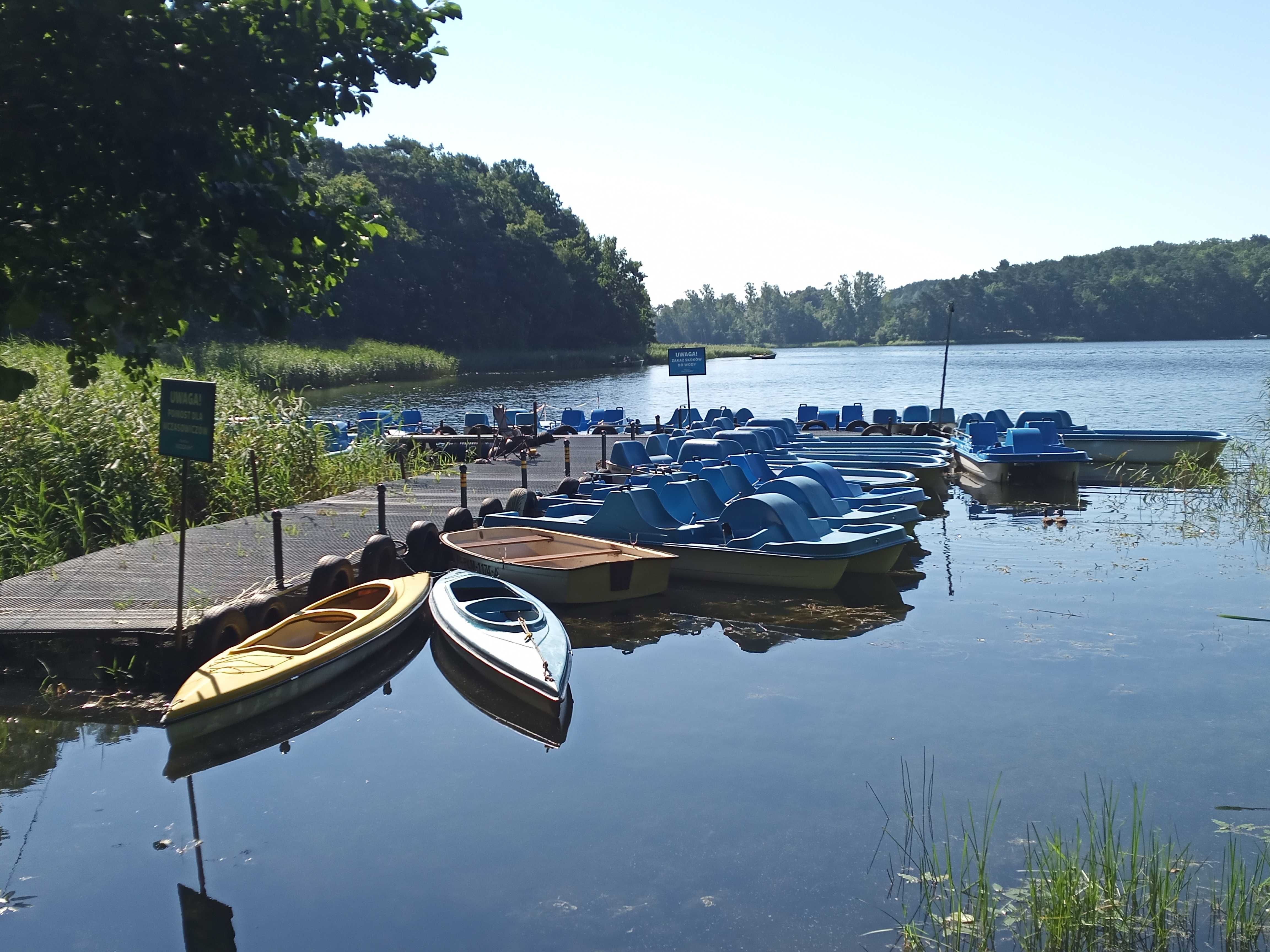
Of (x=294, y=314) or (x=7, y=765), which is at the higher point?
(x=294, y=314)

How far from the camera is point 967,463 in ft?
75.5

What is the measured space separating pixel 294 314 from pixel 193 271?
877mm

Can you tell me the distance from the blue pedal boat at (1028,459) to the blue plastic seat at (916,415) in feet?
17.9

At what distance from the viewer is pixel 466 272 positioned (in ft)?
284

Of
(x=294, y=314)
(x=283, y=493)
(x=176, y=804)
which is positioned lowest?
(x=176, y=804)

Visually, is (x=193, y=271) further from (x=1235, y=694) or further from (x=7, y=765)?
(x=1235, y=694)

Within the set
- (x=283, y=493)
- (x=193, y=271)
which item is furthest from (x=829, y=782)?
(x=283, y=493)

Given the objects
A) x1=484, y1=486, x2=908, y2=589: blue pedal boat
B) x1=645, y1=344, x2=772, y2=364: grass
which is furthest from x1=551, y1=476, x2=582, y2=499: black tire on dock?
x1=645, y1=344, x2=772, y2=364: grass

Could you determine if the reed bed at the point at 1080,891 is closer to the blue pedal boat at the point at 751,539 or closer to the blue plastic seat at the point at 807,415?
the blue pedal boat at the point at 751,539

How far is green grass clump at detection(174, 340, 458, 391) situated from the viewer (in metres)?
49.6

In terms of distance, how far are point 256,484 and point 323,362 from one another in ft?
160

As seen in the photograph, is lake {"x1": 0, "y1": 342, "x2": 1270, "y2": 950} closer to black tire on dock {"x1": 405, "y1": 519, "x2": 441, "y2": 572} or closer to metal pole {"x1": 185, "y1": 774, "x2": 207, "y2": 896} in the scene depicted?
metal pole {"x1": 185, "y1": 774, "x2": 207, "y2": 896}

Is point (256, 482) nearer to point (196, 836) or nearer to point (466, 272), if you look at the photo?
point (196, 836)

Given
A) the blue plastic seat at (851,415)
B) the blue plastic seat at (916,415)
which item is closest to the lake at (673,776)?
the blue plastic seat at (916,415)
